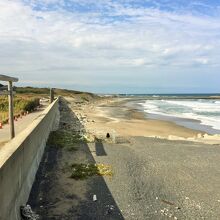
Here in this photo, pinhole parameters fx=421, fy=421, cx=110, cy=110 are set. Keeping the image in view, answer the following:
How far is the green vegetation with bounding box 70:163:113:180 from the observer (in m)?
9.54

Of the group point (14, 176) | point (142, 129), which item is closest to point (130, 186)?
point (14, 176)

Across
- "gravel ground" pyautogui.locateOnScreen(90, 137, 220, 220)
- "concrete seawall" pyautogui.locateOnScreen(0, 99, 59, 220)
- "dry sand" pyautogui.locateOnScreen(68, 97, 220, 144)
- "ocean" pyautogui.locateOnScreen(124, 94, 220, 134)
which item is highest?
"concrete seawall" pyautogui.locateOnScreen(0, 99, 59, 220)

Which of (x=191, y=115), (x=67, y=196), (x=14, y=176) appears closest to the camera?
(x=14, y=176)

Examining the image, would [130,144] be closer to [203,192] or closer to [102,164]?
[102,164]

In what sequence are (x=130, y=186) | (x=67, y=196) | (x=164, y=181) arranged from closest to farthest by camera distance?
1. (x=67, y=196)
2. (x=130, y=186)
3. (x=164, y=181)

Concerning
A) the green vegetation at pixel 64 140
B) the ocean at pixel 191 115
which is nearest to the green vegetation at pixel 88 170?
the green vegetation at pixel 64 140

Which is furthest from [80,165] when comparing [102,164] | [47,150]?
[47,150]

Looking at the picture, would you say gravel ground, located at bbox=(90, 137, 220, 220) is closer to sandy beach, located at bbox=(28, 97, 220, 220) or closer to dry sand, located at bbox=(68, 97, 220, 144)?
sandy beach, located at bbox=(28, 97, 220, 220)

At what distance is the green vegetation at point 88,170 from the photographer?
375 inches

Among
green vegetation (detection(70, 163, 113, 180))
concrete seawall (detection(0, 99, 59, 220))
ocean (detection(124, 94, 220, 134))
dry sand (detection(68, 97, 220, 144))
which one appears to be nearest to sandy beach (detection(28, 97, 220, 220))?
green vegetation (detection(70, 163, 113, 180))

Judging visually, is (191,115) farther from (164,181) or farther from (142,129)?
(164,181)

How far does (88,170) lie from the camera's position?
999 cm

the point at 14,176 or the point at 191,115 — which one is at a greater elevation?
the point at 14,176

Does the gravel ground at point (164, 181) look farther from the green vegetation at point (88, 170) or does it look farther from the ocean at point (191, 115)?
the ocean at point (191, 115)
